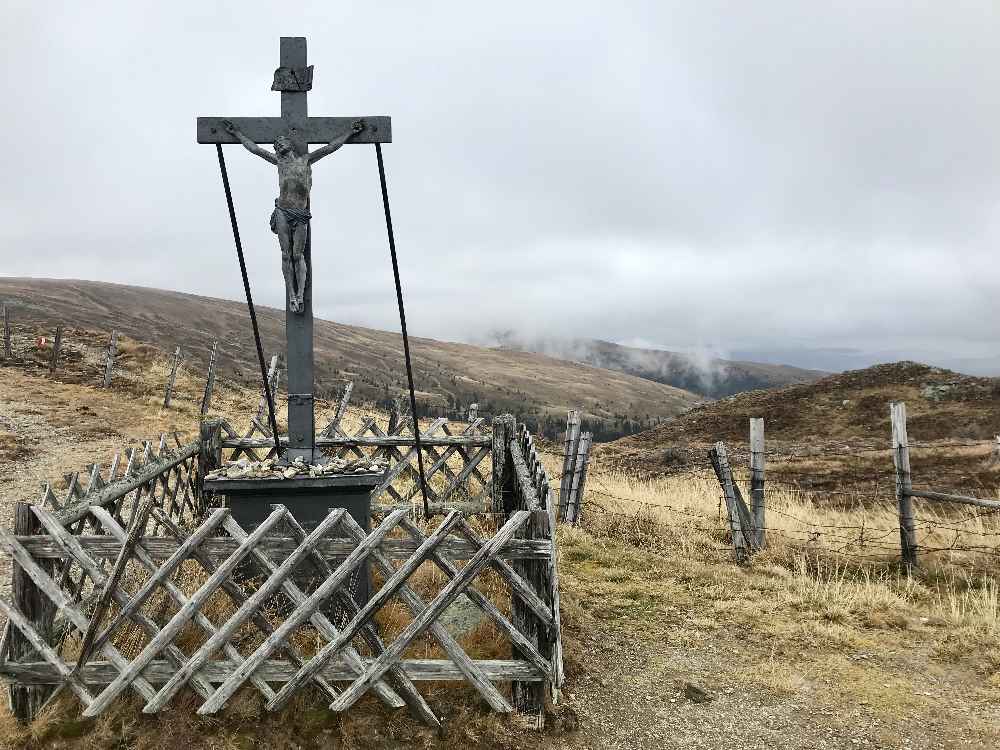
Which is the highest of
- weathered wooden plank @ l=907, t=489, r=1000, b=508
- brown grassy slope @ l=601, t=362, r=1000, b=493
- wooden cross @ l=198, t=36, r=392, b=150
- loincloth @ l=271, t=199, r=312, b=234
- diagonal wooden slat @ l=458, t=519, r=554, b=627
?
wooden cross @ l=198, t=36, r=392, b=150

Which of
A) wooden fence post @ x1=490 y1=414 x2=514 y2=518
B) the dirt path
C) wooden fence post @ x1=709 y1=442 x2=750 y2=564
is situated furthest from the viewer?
wooden fence post @ x1=490 y1=414 x2=514 y2=518

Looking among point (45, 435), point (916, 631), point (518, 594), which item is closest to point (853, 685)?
point (916, 631)

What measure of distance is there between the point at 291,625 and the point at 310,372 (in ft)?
9.27

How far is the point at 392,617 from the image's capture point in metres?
5.82

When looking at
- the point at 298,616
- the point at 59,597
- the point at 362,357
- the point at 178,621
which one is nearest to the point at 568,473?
the point at 298,616

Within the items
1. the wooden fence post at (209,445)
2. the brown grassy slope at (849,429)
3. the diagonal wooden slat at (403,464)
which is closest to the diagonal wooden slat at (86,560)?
the wooden fence post at (209,445)

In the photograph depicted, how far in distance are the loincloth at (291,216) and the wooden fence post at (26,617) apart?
3303 mm

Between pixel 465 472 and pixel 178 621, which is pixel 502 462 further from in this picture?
pixel 178 621

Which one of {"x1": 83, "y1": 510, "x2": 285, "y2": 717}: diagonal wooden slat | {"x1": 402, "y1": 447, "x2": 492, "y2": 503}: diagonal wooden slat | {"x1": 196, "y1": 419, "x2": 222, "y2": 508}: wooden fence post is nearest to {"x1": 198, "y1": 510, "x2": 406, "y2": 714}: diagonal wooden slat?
{"x1": 83, "y1": 510, "x2": 285, "y2": 717}: diagonal wooden slat

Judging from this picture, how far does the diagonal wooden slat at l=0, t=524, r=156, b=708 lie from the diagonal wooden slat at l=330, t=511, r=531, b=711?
1.49 metres

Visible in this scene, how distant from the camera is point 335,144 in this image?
5973mm

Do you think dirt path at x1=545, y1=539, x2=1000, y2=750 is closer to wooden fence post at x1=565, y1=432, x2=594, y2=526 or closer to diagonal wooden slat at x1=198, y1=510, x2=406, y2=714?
diagonal wooden slat at x1=198, y1=510, x2=406, y2=714

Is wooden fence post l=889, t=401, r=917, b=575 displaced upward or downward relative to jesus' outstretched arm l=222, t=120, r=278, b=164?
downward

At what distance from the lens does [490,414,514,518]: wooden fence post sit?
10605 mm
